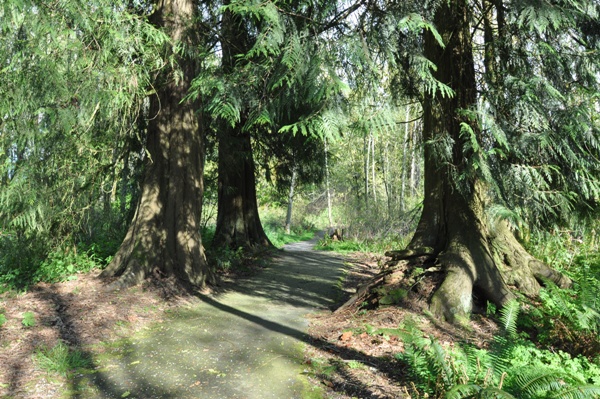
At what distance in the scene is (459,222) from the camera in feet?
22.7

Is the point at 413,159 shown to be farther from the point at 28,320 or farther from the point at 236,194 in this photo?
the point at 28,320

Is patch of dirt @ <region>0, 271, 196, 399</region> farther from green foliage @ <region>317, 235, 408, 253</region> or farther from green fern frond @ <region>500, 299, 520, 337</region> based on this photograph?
green foliage @ <region>317, 235, 408, 253</region>

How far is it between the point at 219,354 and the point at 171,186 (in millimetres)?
4069

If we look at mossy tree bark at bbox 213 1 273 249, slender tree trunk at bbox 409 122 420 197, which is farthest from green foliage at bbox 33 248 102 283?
slender tree trunk at bbox 409 122 420 197

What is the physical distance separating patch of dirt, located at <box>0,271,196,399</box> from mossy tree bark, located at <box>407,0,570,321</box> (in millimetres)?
4337

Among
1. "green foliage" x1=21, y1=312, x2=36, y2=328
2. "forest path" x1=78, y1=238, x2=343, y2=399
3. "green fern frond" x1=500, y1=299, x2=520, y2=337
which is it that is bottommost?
"forest path" x1=78, y1=238, x2=343, y2=399

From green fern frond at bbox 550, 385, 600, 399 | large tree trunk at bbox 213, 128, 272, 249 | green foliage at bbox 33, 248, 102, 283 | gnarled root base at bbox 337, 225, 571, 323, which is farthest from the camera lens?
large tree trunk at bbox 213, 128, 272, 249

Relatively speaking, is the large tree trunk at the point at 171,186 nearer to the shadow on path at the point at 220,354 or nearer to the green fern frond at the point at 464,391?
the shadow on path at the point at 220,354

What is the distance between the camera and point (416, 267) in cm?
699

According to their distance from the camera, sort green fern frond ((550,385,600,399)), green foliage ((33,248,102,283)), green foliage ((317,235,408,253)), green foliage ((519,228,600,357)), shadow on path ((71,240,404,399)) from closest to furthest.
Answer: green fern frond ((550,385,600,399)) < shadow on path ((71,240,404,399)) < green foliage ((519,228,600,357)) < green foliage ((33,248,102,283)) < green foliage ((317,235,408,253))

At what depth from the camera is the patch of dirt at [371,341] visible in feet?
13.8

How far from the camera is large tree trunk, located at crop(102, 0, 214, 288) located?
25.8 feet

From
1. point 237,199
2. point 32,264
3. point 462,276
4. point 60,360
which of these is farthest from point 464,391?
point 237,199

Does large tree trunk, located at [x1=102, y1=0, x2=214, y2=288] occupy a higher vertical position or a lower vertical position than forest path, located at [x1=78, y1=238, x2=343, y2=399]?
higher
